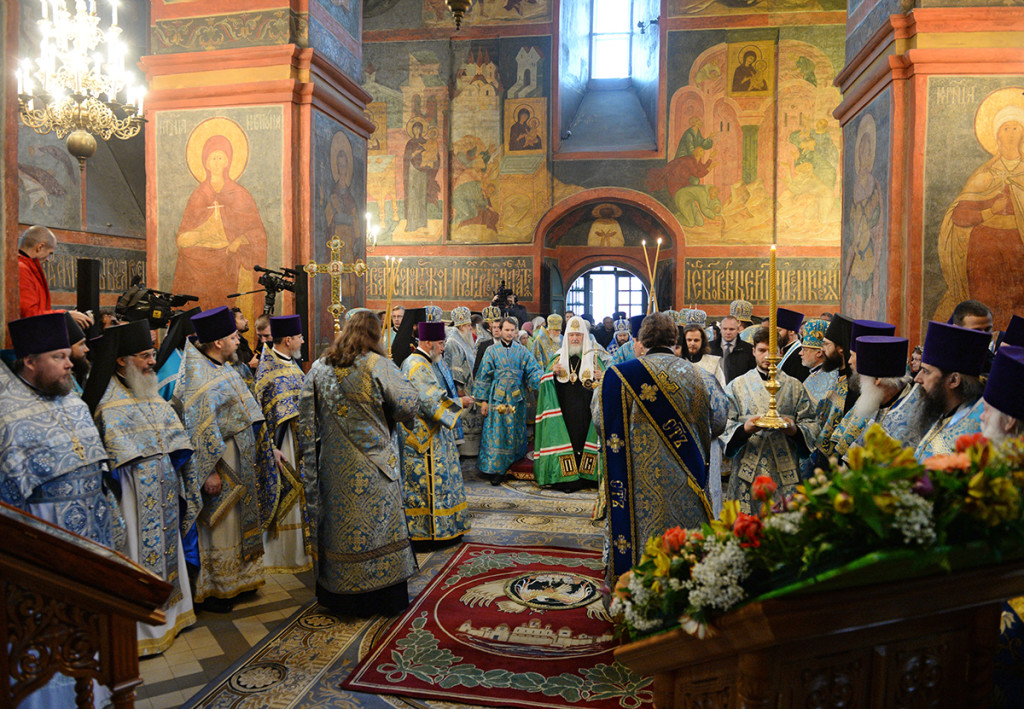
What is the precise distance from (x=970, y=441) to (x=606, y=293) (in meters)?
18.3

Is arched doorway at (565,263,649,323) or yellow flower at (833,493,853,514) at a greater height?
arched doorway at (565,263,649,323)

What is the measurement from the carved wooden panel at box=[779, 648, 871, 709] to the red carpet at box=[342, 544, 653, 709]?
181cm

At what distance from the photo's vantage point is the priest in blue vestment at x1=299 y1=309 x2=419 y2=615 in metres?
4.15

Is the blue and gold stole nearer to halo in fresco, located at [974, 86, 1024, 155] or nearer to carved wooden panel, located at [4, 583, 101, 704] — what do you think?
carved wooden panel, located at [4, 583, 101, 704]

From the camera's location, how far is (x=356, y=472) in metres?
4.16

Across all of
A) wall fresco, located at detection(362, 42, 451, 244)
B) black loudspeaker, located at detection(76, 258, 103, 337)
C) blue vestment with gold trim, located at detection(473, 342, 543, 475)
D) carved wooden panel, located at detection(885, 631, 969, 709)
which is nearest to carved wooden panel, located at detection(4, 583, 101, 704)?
carved wooden panel, located at detection(885, 631, 969, 709)

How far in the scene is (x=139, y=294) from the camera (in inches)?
223

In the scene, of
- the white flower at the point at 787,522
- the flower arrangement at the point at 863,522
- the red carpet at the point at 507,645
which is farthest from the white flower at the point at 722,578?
the red carpet at the point at 507,645

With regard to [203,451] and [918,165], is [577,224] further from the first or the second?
[203,451]

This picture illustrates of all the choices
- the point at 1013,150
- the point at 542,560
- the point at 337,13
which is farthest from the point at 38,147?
the point at 1013,150

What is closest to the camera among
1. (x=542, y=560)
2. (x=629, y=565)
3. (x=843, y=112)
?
(x=629, y=565)

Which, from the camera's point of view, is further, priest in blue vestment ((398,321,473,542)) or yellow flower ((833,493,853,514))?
priest in blue vestment ((398,321,473,542))

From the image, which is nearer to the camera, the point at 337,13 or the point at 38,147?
the point at 337,13

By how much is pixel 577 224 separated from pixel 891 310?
11.6 m
